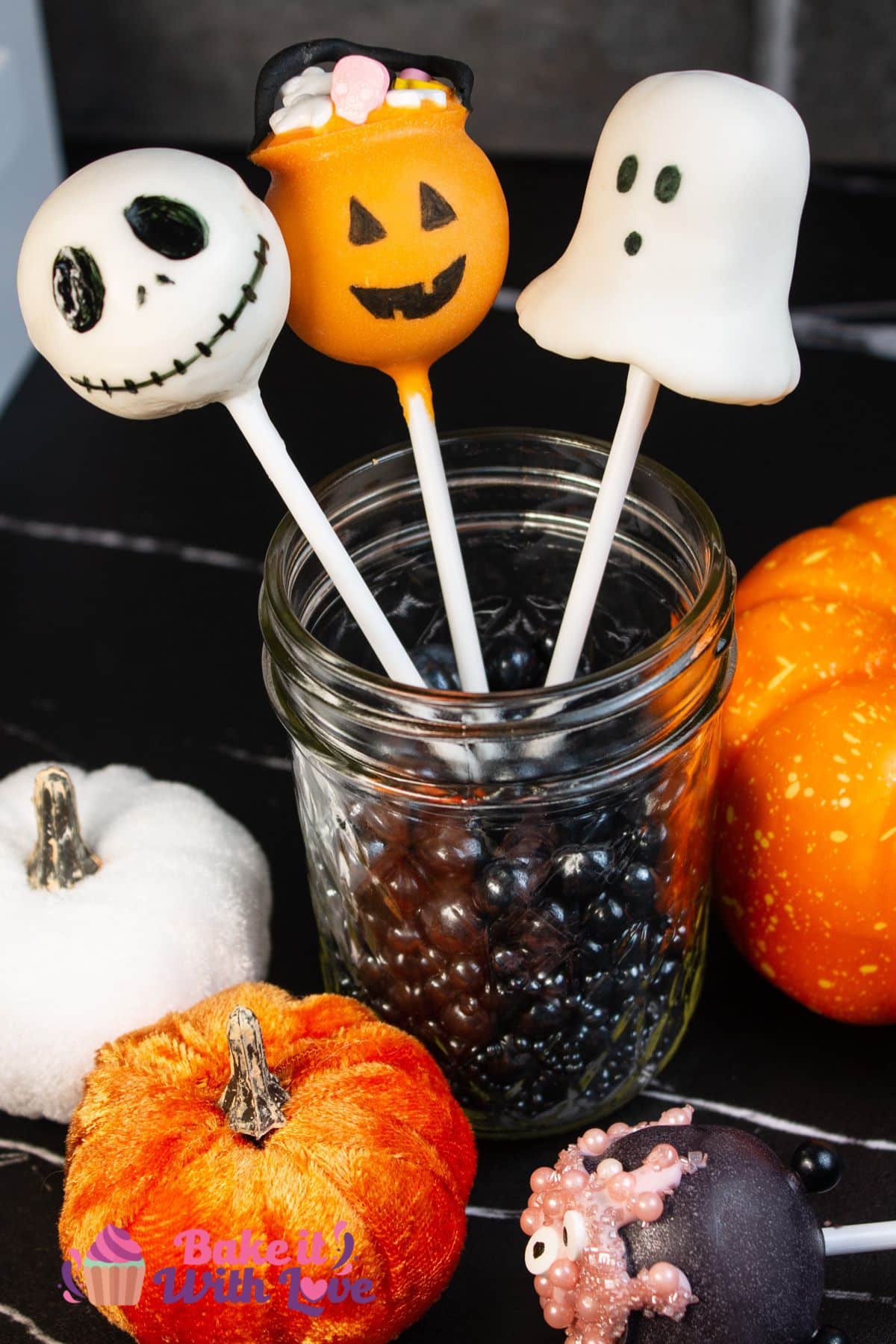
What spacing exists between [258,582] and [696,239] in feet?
1.73

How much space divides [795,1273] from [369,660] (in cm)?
31

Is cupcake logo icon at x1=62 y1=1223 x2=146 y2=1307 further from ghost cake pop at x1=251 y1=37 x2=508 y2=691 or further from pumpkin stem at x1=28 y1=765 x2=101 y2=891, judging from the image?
ghost cake pop at x1=251 y1=37 x2=508 y2=691

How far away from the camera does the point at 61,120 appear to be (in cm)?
139

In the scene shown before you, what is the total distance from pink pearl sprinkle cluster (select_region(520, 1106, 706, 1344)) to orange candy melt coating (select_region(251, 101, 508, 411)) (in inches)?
11.2

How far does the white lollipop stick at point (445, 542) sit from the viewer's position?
560mm

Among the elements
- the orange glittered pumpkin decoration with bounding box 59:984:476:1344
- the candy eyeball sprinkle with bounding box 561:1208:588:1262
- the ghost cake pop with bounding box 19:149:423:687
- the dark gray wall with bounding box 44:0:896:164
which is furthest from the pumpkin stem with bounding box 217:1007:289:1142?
the dark gray wall with bounding box 44:0:896:164

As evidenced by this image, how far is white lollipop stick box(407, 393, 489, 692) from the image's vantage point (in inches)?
22.0

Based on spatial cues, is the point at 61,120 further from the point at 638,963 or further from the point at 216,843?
the point at 638,963

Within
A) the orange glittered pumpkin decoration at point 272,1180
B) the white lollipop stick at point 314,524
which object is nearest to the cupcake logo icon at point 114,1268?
the orange glittered pumpkin decoration at point 272,1180

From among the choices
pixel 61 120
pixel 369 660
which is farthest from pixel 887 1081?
pixel 61 120

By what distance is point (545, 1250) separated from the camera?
1.65ft

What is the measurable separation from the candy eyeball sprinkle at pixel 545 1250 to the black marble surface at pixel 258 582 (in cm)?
8

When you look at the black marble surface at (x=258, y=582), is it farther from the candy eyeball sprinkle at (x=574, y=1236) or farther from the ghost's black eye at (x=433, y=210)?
the ghost's black eye at (x=433, y=210)

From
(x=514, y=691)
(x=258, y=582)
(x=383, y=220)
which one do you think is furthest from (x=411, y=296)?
(x=258, y=582)
